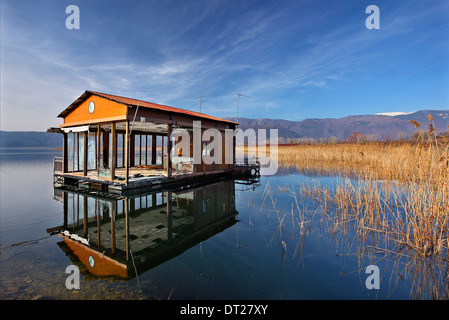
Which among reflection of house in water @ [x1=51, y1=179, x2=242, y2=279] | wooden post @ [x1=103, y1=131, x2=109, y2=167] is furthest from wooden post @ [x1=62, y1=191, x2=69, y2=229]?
wooden post @ [x1=103, y1=131, x2=109, y2=167]

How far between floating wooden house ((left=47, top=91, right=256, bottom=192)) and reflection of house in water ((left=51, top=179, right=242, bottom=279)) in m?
1.30

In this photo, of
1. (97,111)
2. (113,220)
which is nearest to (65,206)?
(113,220)

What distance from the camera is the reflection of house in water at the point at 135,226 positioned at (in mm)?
5086

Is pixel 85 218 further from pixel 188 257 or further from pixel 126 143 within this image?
pixel 188 257

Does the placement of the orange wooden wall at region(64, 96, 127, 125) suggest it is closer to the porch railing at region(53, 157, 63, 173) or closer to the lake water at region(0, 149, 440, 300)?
the porch railing at region(53, 157, 63, 173)

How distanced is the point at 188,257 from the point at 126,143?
8.60 m

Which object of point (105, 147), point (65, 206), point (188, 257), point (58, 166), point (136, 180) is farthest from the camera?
point (105, 147)

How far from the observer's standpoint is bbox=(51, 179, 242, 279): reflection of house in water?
200 inches

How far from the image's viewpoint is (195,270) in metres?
4.60

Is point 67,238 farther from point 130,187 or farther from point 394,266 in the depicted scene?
point 394,266

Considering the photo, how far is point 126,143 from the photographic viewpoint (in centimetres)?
1172

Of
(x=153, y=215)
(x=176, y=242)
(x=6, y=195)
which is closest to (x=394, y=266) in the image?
(x=176, y=242)

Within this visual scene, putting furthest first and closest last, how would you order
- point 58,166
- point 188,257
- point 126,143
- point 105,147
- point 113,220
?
point 105,147, point 58,166, point 126,143, point 113,220, point 188,257
